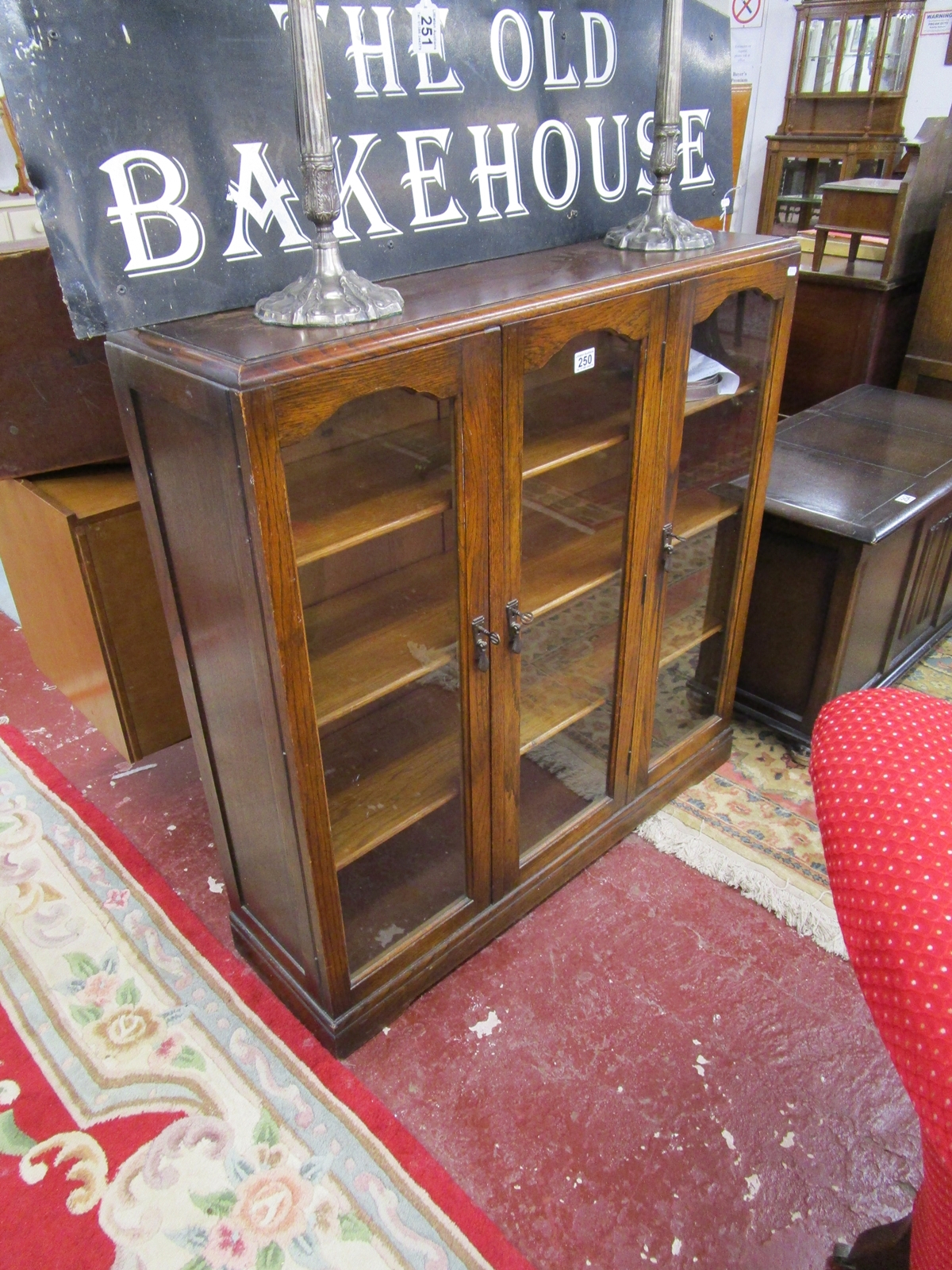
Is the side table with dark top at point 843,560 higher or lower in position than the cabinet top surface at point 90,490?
lower

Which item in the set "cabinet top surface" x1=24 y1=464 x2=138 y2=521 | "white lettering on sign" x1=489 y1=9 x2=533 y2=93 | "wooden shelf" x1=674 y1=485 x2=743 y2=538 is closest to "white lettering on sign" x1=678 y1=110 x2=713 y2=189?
"white lettering on sign" x1=489 y1=9 x2=533 y2=93

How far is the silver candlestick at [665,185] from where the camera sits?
159 cm

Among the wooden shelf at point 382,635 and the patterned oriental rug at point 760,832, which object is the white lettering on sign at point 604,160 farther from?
the patterned oriental rug at point 760,832

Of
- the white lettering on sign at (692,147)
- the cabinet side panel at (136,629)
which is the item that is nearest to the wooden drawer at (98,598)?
the cabinet side panel at (136,629)

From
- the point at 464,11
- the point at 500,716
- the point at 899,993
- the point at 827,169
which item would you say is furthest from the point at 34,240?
the point at 827,169

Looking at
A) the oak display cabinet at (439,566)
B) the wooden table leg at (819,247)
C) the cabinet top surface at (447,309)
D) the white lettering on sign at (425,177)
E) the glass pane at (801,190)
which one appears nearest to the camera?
the cabinet top surface at (447,309)

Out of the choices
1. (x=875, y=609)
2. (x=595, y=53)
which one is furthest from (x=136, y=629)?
(x=875, y=609)

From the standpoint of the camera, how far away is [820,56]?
17.2 feet

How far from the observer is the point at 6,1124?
1.57 m

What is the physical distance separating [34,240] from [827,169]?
17.3 feet

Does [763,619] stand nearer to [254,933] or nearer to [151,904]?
[254,933]

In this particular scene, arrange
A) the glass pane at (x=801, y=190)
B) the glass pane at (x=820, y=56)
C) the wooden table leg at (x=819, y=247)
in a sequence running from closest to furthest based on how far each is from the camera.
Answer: the wooden table leg at (x=819, y=247) < the glass pane at (x=820, y=56) < the glass pane at (x=801, y=190)

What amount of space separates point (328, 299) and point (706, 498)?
105 centimetres

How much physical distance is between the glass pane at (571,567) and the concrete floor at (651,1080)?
0.87ft
